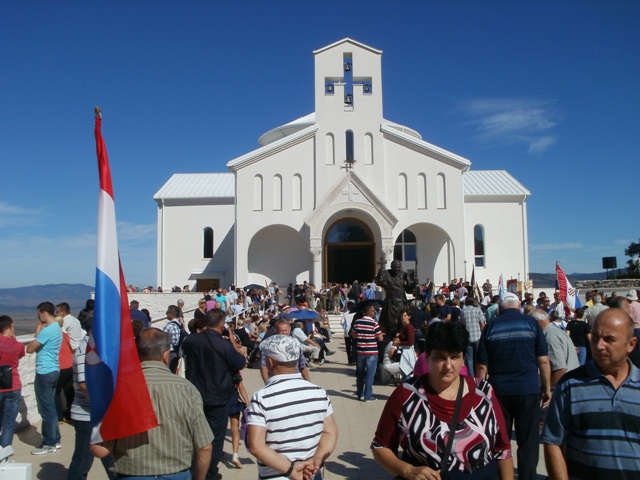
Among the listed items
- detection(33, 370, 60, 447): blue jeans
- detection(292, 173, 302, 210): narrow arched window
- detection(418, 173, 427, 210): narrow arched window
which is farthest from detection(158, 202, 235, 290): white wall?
detection(33, 370, 60, 447): blue jeans

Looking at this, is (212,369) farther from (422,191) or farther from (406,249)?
(406,249)

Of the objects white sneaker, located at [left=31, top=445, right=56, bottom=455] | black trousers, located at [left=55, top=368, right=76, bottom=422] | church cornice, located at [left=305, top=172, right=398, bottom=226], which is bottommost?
white sneaker, located at [left=31, top=445, right=56, bottom=455]

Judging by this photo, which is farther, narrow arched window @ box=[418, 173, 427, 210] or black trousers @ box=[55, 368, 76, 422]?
narrow arched window @ box=[418, 173, 427, 210]

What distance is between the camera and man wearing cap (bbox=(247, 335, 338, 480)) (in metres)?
3.70

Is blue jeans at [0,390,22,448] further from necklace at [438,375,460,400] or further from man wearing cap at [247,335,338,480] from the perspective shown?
necklace at [438,375,460,400]

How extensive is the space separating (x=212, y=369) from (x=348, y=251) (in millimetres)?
23518

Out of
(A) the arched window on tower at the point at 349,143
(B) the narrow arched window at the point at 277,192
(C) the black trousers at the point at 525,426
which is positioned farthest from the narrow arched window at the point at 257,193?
(C) the black trousers at the point at 525,426

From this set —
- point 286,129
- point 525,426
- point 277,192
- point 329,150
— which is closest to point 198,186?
point 286,129

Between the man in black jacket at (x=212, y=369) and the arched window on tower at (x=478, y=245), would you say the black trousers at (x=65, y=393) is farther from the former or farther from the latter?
the arched window on tower at (x=478, y=245)

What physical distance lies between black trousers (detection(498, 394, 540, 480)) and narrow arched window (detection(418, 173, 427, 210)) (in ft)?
75.9

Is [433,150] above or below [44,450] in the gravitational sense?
above

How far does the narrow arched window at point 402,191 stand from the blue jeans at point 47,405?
2265 centimetres

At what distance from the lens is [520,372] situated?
5.80 metres

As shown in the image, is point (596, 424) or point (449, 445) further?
point (596, 424)
